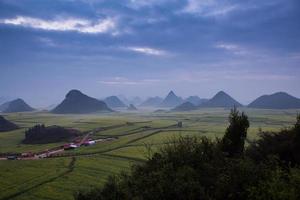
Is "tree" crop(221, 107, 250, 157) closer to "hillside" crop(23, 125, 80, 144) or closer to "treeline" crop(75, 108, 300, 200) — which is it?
"treeline" crop(75, 108, 300, 200)

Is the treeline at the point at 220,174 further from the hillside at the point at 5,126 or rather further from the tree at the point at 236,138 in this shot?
the hillside at the point at 5,126

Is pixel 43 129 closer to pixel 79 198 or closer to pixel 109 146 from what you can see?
pixel 109 146

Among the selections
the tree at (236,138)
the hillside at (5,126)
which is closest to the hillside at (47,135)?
the hillside at (5,126)

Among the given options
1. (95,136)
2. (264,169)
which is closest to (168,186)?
(264,169)

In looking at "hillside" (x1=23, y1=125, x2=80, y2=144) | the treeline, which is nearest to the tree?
the treeline

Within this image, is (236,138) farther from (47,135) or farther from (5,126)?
(5,126)

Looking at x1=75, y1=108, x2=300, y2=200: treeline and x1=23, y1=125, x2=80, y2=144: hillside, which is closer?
x1=75, y1=108, x2=300, y2=200: treeline

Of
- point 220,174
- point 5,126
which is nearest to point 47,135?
point 5,126
